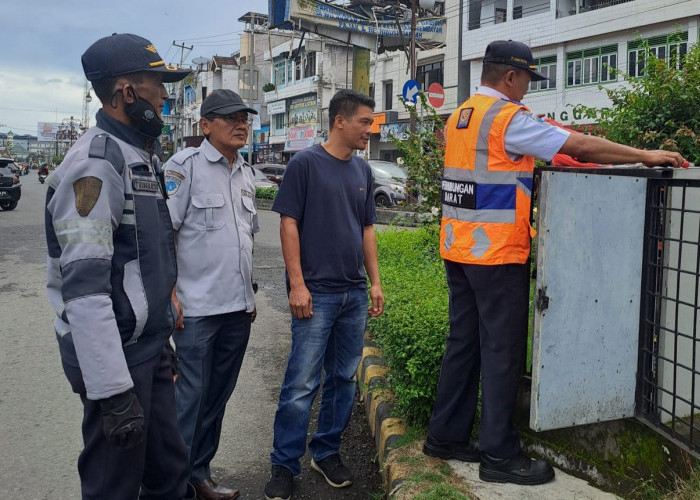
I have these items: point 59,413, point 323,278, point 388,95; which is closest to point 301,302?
point 323,278

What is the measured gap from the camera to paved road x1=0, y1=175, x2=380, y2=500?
3463 mm

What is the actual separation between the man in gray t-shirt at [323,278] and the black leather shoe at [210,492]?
0.19 metres

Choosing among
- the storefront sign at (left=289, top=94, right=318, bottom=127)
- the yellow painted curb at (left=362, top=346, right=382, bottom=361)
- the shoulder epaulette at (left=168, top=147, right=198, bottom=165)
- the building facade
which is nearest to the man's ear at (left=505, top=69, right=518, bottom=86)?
the shoulder epaulette at (left=168, top=147, right=198, bottom=165)

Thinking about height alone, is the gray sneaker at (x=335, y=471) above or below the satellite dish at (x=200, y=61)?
below

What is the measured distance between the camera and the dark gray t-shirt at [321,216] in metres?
3.28

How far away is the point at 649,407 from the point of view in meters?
2.83

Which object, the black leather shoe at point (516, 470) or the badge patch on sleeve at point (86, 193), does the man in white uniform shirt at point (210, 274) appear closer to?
the badge patch on sleeve at point (86, 193)

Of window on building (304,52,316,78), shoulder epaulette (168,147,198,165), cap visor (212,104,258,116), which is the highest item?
window on building (304,52,316,78)

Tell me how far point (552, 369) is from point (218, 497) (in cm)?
170

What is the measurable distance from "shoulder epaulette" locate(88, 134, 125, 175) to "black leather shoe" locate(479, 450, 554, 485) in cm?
193

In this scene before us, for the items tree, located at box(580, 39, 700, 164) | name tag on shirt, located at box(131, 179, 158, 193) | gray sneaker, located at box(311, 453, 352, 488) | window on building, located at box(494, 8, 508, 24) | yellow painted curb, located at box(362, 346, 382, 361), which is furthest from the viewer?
window on building, located at box(494, 8, 508, 24)

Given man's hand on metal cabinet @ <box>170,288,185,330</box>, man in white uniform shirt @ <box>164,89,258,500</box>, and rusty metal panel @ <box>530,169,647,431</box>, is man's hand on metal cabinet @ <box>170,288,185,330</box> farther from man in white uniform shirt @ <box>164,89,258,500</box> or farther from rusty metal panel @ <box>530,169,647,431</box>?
rusty metal panel @ <box>530,169,647,431</box>

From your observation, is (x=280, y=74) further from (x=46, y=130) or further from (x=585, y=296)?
(x=46, y=130)


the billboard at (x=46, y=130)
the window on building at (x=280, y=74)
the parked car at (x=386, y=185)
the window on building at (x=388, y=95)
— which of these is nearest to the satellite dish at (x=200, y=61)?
the window on building at (x=280, y=74)
